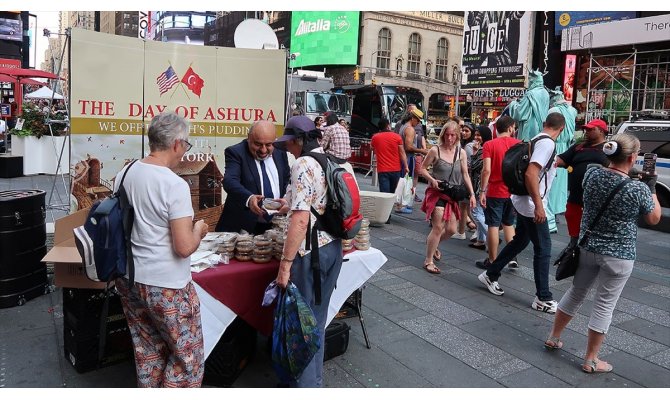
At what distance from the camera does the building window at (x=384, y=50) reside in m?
57.0

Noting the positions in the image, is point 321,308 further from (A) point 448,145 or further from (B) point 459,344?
(A) point 448,145

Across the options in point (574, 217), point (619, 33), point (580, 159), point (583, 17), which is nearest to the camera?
point (580, 159)

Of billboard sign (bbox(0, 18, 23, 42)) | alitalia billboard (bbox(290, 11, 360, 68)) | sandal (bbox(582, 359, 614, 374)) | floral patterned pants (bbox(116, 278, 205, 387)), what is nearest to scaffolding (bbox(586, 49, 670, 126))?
sandal (bbox(582, 359, 614, 374))

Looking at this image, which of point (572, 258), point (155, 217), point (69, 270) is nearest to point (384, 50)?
point (572, 258)

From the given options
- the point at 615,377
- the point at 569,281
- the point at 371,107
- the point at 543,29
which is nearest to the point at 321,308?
the point at 615,377

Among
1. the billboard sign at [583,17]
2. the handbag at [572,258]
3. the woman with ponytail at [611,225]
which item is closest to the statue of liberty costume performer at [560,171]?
the handbag at [572,258]

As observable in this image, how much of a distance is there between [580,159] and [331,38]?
165 ft

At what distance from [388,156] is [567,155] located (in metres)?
4.27

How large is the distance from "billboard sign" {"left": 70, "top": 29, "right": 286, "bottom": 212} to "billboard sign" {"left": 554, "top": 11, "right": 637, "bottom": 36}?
22824mm

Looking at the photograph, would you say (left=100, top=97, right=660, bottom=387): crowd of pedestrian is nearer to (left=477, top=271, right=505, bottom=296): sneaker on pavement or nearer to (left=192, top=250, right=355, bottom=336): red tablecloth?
(left=477, top=271, right=505, bottom=296): sneaker on pavement

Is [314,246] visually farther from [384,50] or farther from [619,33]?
[384,50]

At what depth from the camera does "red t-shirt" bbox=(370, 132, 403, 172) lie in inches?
367

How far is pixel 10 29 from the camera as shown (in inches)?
1083

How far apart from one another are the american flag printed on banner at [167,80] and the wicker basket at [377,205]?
3676 millimetres
